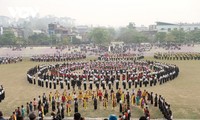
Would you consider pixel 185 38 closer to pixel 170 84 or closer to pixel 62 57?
pixel 62 57

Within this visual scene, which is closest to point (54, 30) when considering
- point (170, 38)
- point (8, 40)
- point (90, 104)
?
point (8, 40)

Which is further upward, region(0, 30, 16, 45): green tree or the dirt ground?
region(0, 30, 16, 45): green tree

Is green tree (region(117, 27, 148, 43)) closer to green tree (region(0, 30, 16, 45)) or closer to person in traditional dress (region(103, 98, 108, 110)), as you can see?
green tree (region(0, 30, 16, 45))

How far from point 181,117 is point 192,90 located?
6168 mm

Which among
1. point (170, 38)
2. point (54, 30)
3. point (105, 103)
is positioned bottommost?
point (105, 103)

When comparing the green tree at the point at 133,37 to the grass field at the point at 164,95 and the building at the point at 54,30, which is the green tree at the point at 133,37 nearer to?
the building at the point at 54,30

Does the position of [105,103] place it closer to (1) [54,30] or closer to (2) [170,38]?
(2) [170,38]

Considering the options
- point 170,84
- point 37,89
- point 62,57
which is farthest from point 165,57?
point 37,89

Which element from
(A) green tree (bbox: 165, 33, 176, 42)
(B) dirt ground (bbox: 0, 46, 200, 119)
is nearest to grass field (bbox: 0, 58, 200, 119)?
(B) dirt ground (bbox: 0, 46, 200, 119)

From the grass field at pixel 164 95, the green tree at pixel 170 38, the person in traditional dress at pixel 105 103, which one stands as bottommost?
the grass field at pixel 164 95

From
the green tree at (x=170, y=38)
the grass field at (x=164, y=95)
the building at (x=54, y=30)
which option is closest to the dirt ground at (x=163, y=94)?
the grass field at (x=164, y=95)

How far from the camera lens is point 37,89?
2050cm

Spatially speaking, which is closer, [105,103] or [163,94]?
[105,103]

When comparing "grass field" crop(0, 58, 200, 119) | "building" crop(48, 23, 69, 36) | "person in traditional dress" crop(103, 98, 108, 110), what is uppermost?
"building" crop(48, 23, 69, 36)
